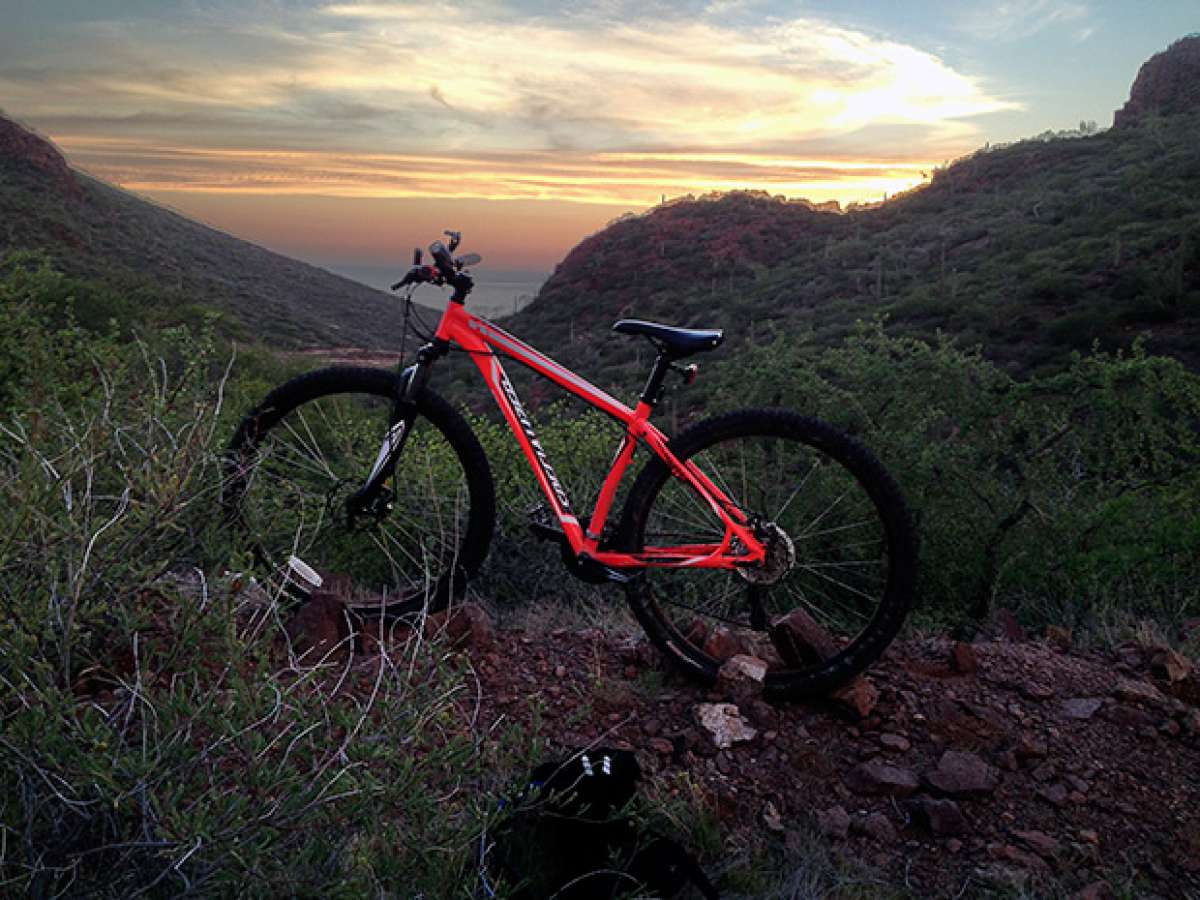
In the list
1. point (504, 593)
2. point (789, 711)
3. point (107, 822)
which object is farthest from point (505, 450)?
point (107, 822)

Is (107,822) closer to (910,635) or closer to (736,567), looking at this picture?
(736,567)

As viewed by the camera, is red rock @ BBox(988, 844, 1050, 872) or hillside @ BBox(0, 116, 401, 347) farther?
hillside @ BBox(0, 116, 401, 347)

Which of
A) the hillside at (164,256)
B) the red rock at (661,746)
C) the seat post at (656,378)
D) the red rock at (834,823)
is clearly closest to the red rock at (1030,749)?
the red rock at (834,823)

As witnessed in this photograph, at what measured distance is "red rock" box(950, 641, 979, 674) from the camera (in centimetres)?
383

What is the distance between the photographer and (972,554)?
18.9 ft

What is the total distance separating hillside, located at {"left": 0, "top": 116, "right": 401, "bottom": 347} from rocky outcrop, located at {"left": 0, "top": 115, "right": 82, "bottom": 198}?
0.20 feet

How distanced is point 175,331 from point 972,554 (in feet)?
19.8

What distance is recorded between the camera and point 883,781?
10.6 ft

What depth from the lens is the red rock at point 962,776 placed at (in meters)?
3.22

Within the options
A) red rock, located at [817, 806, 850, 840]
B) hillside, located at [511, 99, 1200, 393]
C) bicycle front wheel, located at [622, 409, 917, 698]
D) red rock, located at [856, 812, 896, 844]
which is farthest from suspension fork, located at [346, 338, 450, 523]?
hillside, located at [511, 99, 1200, 393]

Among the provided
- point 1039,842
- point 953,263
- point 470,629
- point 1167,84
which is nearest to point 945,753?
point 1039,842

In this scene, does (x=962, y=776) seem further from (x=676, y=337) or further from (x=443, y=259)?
(x=443, y=259)

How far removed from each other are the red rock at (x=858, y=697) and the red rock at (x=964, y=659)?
0.40 m

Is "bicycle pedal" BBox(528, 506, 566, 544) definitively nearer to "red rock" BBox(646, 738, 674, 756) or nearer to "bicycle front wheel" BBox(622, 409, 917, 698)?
"bicycle front wheel" BBox(622, 409, 917, 698)
